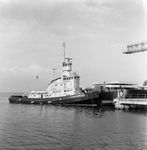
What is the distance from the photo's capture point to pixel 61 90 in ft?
210

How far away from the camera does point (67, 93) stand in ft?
206

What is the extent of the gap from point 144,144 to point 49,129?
36.7 feet

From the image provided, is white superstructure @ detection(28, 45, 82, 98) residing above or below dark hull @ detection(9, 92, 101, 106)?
above

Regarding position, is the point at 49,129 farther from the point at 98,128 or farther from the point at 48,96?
the point at 48,96

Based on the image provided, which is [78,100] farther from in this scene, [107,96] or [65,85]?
[107,96]

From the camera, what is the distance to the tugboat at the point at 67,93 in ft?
194

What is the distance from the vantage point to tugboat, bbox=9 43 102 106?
59.1m

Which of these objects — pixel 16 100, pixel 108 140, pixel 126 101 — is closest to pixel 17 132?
pixel 108 140

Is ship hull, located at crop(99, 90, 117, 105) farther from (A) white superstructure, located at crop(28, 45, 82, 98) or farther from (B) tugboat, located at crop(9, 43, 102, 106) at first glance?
(A) white superstructure, located at crop(28, 45, 82, 98)

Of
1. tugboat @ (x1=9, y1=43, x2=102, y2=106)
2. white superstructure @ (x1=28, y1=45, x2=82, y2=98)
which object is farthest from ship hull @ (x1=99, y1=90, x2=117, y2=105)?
white superstructure @ (x1=28, y1=45, x2=82, y2=98)

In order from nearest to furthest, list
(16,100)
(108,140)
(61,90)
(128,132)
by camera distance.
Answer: (108,140), (128,132), (61,90), (16,100)

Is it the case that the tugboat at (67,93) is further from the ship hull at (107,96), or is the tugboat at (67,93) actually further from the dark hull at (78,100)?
the ship hull at (107,96)

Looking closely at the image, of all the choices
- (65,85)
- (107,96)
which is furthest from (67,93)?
(107,96)

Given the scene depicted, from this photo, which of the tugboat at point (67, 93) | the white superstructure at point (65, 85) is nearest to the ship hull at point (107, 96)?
the tugboat at point (67, 93)
